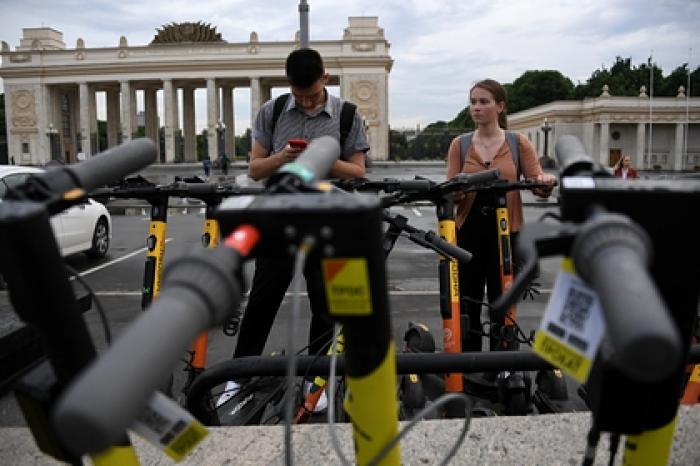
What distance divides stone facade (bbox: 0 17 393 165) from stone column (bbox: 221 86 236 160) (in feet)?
16.8

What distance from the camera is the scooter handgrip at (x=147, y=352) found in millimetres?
606

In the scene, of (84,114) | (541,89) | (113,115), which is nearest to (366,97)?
(84,114)

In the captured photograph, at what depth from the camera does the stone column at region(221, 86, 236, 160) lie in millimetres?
81750

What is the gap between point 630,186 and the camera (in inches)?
40.0

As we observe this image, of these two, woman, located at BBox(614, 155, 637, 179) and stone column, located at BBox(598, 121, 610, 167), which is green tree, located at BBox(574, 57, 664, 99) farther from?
woman, located at BBox(614, 155, 637, 179)

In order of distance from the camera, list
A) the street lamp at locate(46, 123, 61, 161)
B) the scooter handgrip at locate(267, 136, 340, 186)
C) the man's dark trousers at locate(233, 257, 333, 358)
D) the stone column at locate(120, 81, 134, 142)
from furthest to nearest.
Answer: the stone column at locate(120, 81, 134, 142), the street lamp at locate(46, 123, 61, 161), the man's dark trousers at locate(233, 257, 333, 358), the scooter handgrip at locate(267, 136, 340, 186)

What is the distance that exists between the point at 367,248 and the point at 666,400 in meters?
0.69

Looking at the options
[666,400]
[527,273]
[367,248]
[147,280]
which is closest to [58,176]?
[367,248]

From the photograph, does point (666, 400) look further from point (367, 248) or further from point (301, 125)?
point (301, 125)

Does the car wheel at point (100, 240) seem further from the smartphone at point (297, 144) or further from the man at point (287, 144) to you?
the smartphone at point (297, 144)

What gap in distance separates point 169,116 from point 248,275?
7072cm

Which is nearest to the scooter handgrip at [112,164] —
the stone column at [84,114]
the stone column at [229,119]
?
the stone column at [84,114]

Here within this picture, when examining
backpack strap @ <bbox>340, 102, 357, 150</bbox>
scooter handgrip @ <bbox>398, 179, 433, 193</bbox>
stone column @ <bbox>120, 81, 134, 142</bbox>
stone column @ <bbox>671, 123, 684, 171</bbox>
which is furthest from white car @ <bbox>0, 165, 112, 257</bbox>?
stone column @ <bbox>120, 81, 134, 142</bbox>

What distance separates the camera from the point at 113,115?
283ft
